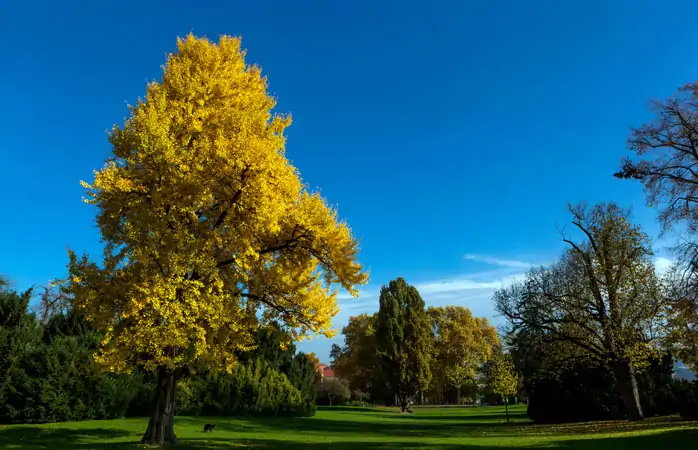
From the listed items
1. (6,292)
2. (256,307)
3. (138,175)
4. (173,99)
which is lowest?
(256,307)

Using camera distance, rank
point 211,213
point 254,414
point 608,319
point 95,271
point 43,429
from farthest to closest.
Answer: point 254,414
point 608,319
point 43,429
point 211,213
point 95,271

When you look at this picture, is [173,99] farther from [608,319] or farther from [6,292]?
[608,319]

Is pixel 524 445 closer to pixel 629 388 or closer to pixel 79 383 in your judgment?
pixel 629 388

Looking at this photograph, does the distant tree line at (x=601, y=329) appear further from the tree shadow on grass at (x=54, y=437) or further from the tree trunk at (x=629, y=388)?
the tree shadow on grass at (x=54, y=437)

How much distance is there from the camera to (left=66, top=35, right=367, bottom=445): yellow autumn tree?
522 inches

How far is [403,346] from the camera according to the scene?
50562 millimetres

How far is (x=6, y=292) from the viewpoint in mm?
23547

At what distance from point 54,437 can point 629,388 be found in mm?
28507

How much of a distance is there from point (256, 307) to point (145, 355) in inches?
159

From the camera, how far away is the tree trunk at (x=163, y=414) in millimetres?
14809

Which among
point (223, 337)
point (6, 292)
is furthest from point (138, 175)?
point (6, 292)

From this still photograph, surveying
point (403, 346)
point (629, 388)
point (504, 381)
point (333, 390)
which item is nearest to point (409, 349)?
point (403, 346)

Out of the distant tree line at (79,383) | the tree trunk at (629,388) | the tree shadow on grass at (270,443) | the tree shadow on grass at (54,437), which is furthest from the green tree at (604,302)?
the tree shadow on grass at (54,437)

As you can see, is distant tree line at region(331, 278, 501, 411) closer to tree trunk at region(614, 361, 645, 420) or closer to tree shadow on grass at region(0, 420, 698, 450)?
tree trunk at region(614, 361, 645, 420)
